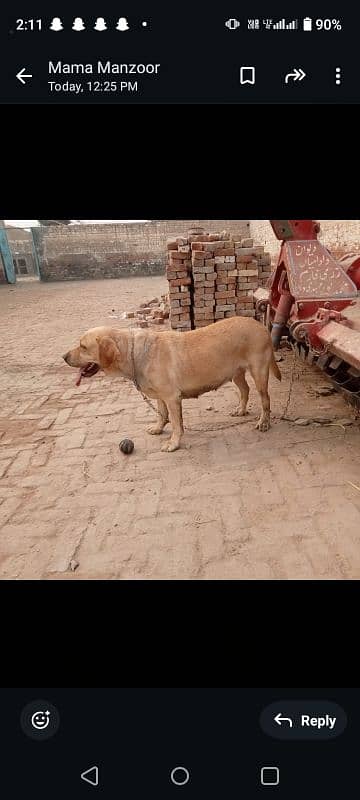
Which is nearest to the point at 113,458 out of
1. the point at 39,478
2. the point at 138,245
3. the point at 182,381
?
the point at 39,478

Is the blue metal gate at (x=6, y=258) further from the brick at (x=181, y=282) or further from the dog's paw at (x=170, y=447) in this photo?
the dog's paw at (x=170, y=447)

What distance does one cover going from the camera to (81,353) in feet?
11.6

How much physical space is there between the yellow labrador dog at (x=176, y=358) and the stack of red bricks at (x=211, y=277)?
3345 millimetres

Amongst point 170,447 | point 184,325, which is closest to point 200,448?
point 170,447

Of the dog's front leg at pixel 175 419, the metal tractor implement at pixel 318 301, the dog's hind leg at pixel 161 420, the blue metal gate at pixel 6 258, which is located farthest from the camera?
the blue metal gate at pixel 6 258

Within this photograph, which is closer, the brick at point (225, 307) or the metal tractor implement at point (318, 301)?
the metal tractor implement at point (318, 301)

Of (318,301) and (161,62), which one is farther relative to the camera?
(318,301)

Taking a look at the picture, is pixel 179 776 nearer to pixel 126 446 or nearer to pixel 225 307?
pixel 126 446

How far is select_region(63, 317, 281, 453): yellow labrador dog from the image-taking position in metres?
3.53

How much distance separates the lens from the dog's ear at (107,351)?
3.46 meters

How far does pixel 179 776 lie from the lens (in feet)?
2.17

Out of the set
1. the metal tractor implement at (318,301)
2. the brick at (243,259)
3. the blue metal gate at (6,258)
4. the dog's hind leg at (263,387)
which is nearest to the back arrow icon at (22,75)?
the metal tractor implement at (318,301)

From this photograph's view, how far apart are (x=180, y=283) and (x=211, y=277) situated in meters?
0.57

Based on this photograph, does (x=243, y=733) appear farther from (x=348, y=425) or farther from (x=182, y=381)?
(x=348, y=425)
